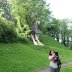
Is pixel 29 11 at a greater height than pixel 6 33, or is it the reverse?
pixel 29 11

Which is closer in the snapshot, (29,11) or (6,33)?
(6,33)

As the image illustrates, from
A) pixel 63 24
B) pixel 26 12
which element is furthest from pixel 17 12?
pixel 63 24

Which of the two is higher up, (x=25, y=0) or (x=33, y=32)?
(x=25, y=0)

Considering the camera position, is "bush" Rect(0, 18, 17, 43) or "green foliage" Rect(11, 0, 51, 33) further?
"green foliage" Rect(11, 0, 51, 33)

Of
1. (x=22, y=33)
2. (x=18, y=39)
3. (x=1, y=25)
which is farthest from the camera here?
(x=22, y=33)

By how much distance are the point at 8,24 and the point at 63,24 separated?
60716 millimetres

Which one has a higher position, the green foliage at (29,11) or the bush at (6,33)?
the green foliage at (29,11)

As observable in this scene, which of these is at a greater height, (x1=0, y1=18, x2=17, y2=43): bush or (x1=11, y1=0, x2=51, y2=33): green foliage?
(x1=11, y1=0, x2=51, y2=33): green foliage

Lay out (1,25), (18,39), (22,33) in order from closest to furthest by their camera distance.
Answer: (1,25) → (18,39) → (22,33)

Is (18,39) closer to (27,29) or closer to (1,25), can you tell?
(1,25)

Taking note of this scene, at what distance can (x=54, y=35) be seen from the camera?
10788cm

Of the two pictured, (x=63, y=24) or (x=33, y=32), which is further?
(x=63, y=24)

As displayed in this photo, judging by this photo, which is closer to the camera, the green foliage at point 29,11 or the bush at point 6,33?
the bush at point 6,33

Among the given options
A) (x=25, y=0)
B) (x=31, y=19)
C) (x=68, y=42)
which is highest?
(x=25, y=0)
